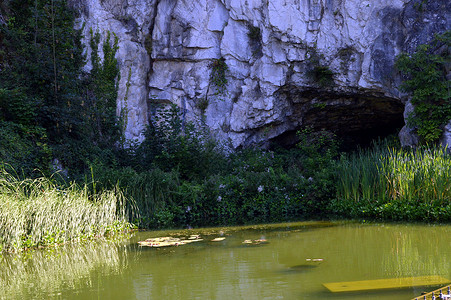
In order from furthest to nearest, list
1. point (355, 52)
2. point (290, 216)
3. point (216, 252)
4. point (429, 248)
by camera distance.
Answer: point (355, 52)
point (290, 216)
point (216, 252)
point (429, 248)

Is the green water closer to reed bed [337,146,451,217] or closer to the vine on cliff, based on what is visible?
reed bed [337,146,451,217]

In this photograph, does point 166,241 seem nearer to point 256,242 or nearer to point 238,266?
point 256,242

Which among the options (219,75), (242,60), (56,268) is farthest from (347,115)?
(56,268)

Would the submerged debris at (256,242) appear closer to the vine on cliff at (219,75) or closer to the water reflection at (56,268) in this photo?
the water reflection at (56,268)

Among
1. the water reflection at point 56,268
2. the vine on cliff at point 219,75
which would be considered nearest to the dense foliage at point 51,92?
the vine on cliff at point 219,75

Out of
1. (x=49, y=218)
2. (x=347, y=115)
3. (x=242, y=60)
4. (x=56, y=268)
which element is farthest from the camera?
(x=347, y=115)

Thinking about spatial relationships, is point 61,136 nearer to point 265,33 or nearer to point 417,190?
point 265,33

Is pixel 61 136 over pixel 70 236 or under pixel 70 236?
over

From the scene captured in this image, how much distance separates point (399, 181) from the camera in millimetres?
7336

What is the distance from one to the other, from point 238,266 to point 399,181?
411cm

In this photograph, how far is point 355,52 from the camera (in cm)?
1135

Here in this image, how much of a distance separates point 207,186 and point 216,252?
4082 mm

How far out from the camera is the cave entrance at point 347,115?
40.1ft

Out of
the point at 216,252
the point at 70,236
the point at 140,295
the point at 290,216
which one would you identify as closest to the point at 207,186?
the point at 290,216
